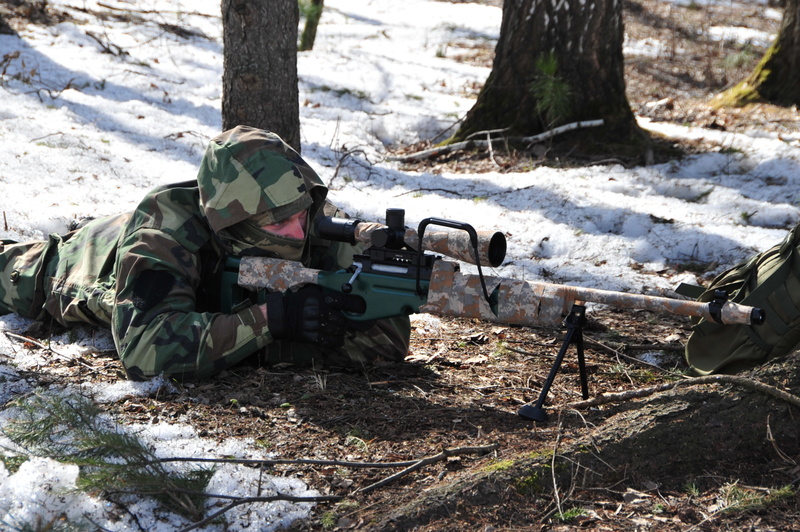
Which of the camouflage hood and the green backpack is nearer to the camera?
the green backpack

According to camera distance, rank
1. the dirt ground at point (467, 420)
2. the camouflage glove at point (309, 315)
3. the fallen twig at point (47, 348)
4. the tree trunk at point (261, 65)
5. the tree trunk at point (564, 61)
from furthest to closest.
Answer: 1. the tree trunk at point (564, 61)
2. the tree trunk at point (261, 65)
3. the fallen twig at point (47, 348)
4. the camouflage glove at point (309, 315)
5. the dirt ground at point (467, 420)

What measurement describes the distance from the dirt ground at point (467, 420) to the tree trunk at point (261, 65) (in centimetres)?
217

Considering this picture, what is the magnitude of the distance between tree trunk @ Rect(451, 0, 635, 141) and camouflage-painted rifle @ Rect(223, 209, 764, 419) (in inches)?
171

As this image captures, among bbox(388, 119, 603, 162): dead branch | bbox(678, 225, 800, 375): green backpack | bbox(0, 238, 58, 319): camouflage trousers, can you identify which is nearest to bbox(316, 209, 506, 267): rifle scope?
bbox(678, 225, 800, 375): green backpack

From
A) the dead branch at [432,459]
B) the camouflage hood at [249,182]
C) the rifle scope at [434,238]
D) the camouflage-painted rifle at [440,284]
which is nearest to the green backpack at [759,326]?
the camouflage-painted rifle at [440,284]

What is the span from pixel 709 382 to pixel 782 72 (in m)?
6.94

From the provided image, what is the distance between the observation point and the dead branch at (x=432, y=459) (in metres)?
2.68

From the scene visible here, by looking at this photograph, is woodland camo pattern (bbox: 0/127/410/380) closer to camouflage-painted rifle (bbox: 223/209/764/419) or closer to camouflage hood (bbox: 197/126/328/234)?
camouflage hood (bbox: 197/126/328/234)

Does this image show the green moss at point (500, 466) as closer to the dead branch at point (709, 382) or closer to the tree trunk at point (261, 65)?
the dead branch at point (709, 382)

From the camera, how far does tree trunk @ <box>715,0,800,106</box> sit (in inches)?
328

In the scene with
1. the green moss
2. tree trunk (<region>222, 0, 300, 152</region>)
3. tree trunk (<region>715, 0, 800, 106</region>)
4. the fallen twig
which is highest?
tree trunk (<region>715, 0, 800, 106</region>)

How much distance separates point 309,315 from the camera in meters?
3.52

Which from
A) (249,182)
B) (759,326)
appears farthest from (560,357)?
(249,182)

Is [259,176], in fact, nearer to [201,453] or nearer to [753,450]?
[201,453]
